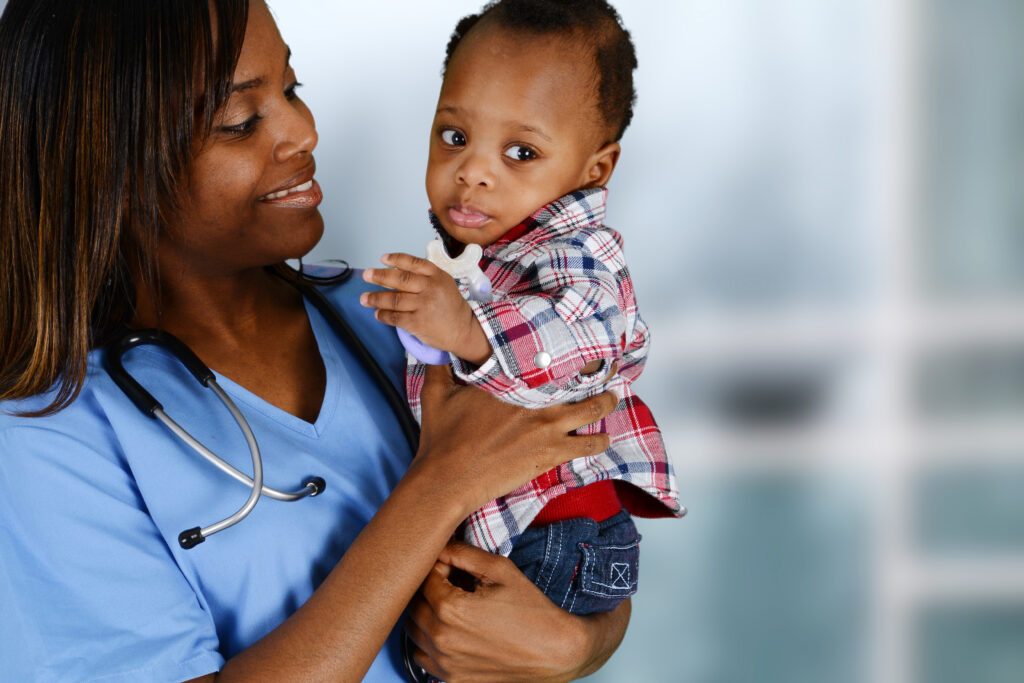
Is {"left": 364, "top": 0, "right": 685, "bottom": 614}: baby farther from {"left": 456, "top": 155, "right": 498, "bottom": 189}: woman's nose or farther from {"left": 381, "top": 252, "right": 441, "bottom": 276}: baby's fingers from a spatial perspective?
{"left": 381, "top": 252, "right": 441, "bottom": 276}: baby's fingers

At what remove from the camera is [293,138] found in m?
1.35

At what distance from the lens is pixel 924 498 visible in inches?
89.4

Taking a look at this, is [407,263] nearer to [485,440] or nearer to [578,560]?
[485,440]

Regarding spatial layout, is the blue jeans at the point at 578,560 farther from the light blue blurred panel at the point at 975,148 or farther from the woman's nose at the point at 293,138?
the light blue blurred panel at the point at 975,148

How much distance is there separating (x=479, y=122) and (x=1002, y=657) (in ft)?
5.59

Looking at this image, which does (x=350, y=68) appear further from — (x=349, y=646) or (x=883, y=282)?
(x=349, y=646)

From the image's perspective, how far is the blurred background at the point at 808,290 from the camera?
7.02ft

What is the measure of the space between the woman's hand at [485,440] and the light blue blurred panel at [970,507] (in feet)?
3.95

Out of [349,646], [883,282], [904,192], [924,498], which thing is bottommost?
[349,646]

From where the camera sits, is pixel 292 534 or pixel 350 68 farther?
pixel 350 68

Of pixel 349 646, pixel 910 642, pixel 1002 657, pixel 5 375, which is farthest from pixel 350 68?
pixel 1002 657

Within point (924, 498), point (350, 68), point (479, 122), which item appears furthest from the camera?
point (924, 498)

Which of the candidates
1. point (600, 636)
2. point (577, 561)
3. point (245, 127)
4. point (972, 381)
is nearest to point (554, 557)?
point (577, 561)

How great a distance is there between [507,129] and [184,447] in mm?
556
